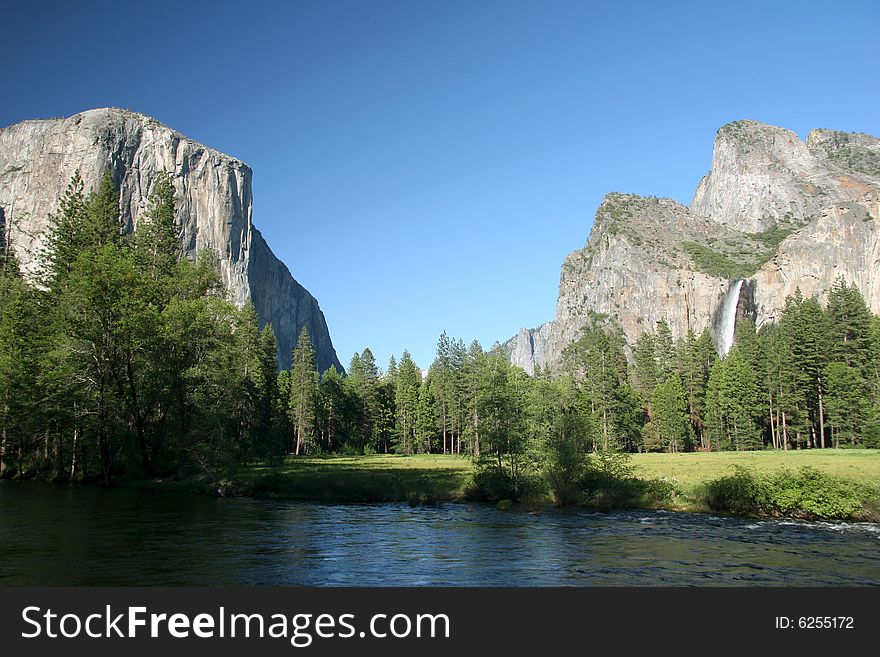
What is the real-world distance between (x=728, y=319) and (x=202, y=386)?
16628 cm

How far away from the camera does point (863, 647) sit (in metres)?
8.66

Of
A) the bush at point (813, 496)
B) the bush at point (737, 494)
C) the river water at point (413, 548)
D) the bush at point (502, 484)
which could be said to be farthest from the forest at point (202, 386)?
the bush at point (813, 496)

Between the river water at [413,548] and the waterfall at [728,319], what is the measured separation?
16206 centimetres

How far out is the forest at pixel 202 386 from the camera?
3362 cm

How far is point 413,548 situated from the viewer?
722 inches

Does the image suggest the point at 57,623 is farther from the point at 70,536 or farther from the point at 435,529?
the point at 435,529

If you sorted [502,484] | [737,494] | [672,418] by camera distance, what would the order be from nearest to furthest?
[737,494]
[502,484]
[672,418]

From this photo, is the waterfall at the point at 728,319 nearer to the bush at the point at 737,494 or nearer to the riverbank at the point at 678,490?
the riverbank at the point at 678,490

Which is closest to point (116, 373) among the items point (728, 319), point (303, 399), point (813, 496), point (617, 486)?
point (617, 486)

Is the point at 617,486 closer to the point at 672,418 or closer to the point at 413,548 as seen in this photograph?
the point at 413,548

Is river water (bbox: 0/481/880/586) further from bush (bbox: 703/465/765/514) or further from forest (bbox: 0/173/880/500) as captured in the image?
forest (bbox: 0/173/880/500)

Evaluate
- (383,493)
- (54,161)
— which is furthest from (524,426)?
(54,161)

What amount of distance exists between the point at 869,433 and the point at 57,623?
77.4 metres

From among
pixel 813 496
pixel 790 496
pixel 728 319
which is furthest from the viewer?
pixel 728 319
